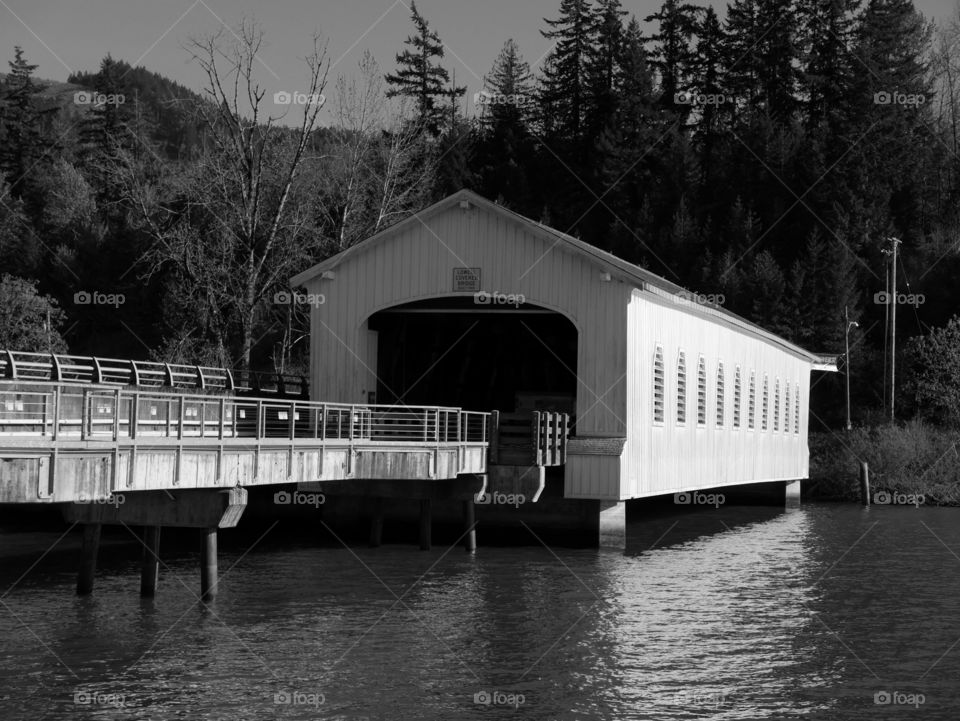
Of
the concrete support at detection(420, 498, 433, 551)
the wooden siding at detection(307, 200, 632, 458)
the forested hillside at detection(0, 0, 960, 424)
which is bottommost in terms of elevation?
the concrete support at detection(420, 498, 433, 551)

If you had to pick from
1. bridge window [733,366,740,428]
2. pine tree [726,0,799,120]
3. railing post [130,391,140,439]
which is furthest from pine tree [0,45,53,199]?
railing post [130,391,140,439]

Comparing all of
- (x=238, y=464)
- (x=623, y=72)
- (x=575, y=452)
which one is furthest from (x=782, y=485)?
(x=623, y=72)

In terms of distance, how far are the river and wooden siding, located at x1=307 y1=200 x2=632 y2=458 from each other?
13.5ft

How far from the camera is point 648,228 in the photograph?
3078 inches

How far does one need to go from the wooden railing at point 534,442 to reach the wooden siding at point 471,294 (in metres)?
0.91

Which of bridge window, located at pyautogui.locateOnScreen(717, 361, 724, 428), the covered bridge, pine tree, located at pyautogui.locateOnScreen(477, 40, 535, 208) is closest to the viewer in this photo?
the covered bridge

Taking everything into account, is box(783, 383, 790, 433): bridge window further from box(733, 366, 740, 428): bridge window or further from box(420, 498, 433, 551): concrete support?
box(420, 498, 433, 551): concrete support

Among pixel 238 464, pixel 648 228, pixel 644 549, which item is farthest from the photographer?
pixel 648 228

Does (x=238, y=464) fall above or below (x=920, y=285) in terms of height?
below

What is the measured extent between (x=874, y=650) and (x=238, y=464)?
10.6m

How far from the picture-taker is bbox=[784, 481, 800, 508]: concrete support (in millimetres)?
50781

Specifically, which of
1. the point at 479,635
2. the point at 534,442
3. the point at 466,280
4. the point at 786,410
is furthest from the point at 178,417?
the point at 786,410

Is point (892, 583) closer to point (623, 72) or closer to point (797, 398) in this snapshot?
point (797, 398)

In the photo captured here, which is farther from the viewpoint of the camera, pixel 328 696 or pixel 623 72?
pixel 623 72
